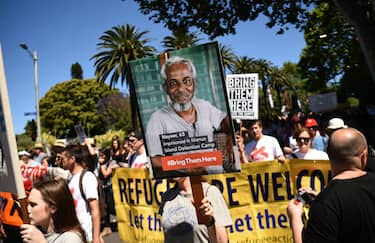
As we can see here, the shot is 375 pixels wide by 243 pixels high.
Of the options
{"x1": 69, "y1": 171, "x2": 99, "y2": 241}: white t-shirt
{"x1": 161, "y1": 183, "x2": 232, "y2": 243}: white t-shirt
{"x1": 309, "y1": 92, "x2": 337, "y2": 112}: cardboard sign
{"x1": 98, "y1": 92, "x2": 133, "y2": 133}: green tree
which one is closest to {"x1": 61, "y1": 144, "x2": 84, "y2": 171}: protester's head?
{"x1": 69, "y1": 171, "x2": 99, "y2": 241}: white t-shirt

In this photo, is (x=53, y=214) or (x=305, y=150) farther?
(x=305, y=150)

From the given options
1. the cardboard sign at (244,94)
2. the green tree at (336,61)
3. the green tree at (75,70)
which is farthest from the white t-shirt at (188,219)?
the green tree at (75,70)

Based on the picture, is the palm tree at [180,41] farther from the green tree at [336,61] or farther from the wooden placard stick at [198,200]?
the wooden placard stick at [198,200]

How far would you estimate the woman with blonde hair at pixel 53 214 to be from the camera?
2578 millimetres

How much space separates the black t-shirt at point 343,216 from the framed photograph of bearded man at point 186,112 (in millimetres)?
900

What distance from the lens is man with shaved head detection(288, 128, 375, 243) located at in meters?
2.11

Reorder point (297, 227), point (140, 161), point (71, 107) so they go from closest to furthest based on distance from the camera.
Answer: point (297, 227) → point (140, 161) → point (71, 107)

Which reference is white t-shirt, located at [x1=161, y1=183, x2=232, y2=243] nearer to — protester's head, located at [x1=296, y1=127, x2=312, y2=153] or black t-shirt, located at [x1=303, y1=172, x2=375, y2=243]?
black t-shirt, located at [x1=303, y1=172, x2=375, y2=243]

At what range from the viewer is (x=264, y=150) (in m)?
5.71

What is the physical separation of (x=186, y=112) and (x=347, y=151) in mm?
1205

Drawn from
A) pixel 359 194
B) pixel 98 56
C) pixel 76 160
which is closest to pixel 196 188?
pixel 359 194

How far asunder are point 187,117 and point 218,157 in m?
0.36

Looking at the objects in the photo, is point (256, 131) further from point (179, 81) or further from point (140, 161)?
point (179, 81)

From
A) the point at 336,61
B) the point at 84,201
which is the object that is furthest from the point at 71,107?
the point at 84,201
